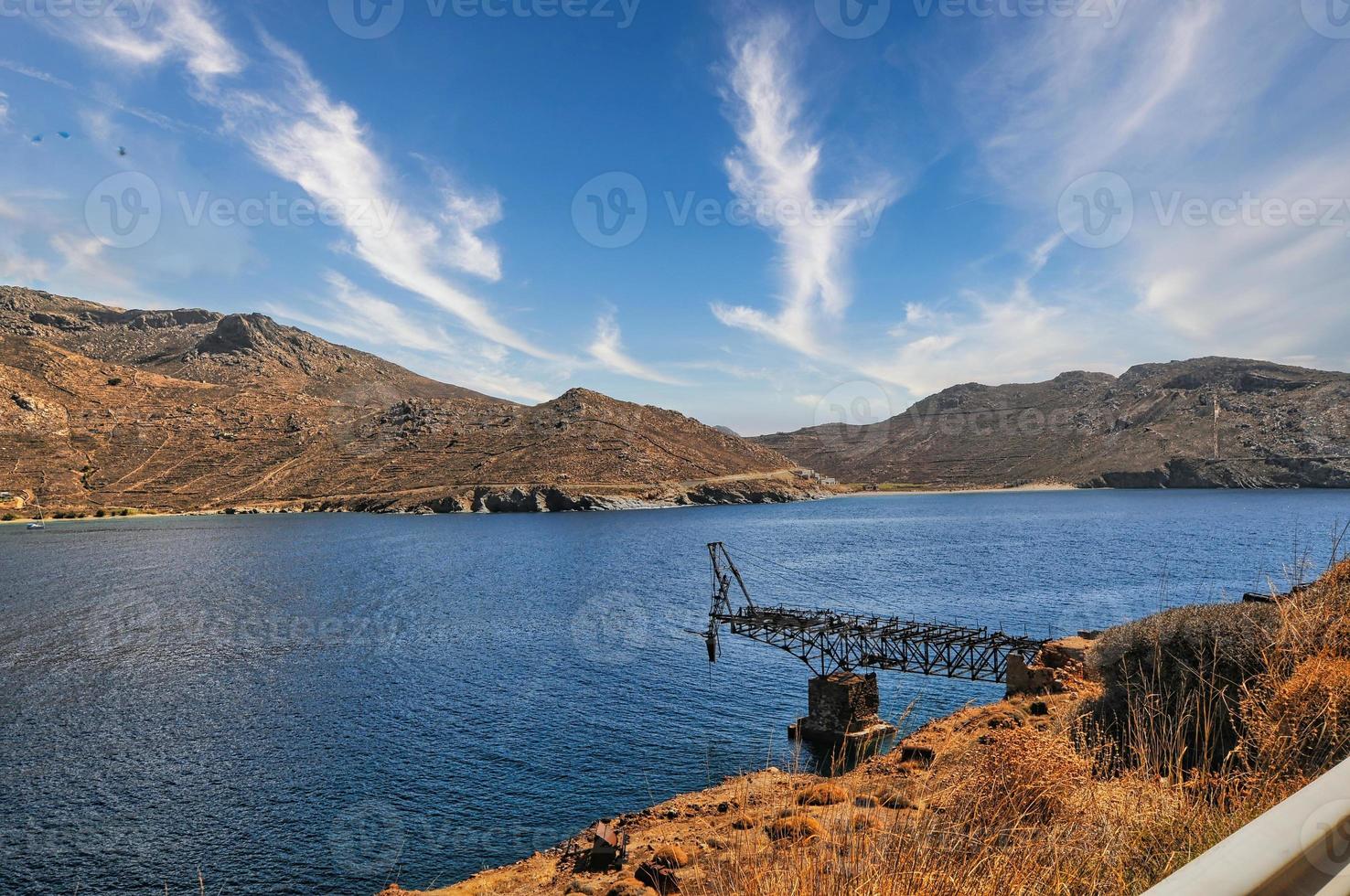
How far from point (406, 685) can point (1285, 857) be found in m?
40.2

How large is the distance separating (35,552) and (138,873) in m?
92.3

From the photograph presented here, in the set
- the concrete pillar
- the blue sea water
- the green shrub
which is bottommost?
the blue sea water

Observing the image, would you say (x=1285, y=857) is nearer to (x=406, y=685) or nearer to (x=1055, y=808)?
(x=1055, y=808)

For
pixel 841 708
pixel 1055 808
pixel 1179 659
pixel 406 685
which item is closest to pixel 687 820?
pixel 841 708

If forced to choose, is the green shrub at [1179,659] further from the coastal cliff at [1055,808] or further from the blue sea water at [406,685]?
the coastal cliff at [1055,808]

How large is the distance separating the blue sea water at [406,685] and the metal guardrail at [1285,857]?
16.3ft

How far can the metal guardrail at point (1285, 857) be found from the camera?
6.15 feet

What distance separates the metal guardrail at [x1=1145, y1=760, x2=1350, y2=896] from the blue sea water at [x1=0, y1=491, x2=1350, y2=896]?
4972 mm

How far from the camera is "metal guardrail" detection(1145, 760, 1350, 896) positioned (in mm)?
1876

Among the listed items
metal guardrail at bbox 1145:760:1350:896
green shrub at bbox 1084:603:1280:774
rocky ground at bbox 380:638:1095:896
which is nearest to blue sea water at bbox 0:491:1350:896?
green shrub at bbox 1084:603:1280:774

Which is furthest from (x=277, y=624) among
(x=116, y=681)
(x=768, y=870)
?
(x=768, y=870)

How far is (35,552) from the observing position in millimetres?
87125

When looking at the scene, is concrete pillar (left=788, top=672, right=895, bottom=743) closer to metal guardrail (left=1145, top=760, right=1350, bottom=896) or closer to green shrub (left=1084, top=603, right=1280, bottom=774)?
green shrub (left=1084, top=603, right=1280, bottom=774)

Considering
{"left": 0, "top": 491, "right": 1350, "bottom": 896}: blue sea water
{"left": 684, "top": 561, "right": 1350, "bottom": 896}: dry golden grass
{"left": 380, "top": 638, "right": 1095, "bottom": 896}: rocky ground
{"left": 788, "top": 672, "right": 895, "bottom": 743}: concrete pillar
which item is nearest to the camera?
{"left": 684, "top": 561, "right": 1350, "bottom": 896}: dry golden grass
